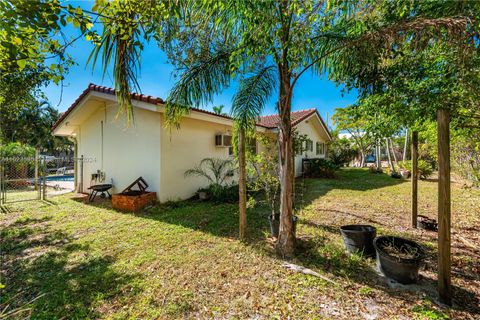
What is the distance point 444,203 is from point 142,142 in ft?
24.7

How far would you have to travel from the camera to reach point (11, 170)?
11500 mm

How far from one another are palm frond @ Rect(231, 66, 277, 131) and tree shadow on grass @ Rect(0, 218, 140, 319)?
3140 mm

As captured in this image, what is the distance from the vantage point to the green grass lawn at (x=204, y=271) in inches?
97.8

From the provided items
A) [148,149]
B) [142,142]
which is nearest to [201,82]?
[148,149]

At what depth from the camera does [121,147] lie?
795 centimetres

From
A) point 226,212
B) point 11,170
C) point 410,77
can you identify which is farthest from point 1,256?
point 11,170

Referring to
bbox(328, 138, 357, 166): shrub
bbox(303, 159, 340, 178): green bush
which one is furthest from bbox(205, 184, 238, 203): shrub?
bbox(328, 138, 357, 166): shrub

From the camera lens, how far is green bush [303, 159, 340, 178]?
1384 cm

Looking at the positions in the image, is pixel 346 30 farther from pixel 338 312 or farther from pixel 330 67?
pixel 338 312

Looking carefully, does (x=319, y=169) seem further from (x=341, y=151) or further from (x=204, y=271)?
(x=204, y=271)

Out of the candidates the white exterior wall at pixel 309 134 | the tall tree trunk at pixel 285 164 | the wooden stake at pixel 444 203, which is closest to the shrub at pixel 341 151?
the white exterior wall at pixel 309 134

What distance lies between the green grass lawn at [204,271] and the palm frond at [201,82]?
2.71m

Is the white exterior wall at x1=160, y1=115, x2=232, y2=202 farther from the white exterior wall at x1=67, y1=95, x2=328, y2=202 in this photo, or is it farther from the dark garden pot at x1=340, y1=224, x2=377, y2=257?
the dark garden pot at x1=340, y1=224, x2=377, y2=257

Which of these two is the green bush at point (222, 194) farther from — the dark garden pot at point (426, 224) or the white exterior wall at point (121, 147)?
the dark garden pot at point (426, 224)
